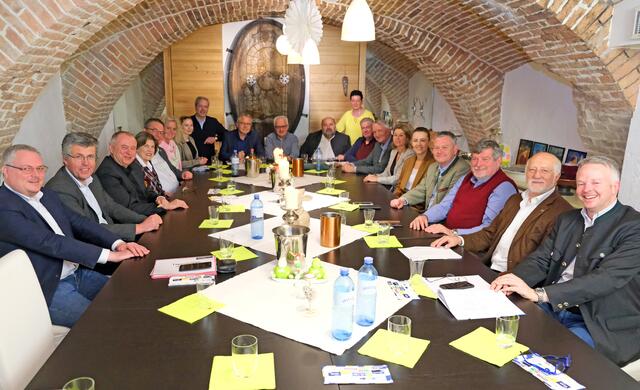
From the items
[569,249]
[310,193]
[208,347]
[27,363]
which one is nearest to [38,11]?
[310,193]

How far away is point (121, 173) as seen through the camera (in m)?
3.80

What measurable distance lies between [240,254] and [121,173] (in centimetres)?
171

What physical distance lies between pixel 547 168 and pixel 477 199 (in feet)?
2.33

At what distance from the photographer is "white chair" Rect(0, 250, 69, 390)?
1786mm

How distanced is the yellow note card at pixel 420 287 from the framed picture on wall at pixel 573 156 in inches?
152

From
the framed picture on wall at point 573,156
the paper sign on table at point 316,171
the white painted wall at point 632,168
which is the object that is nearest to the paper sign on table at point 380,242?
the white painted wall at point 632,168

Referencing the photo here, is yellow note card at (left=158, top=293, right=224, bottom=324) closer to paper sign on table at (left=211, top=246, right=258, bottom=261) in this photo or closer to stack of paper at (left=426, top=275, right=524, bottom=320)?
paper sign on table at (left=211, top=246, right=258, bottom=261)

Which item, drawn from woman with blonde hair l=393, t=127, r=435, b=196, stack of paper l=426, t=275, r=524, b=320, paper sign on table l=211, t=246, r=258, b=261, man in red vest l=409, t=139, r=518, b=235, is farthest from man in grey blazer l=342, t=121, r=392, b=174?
stack of paper l=426, t=275, r=524, b=320

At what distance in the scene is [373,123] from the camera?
19.3 feet

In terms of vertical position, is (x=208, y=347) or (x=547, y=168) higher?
(x=547, y=168)

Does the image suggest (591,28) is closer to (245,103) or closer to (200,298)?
(200,298)

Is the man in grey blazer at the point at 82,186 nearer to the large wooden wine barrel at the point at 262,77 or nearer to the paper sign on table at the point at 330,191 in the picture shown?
the paper sign on table at the point at 330,191

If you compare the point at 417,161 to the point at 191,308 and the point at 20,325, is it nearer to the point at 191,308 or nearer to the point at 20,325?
the point at 191,308

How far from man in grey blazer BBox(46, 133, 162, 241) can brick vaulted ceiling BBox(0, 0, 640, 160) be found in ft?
Result: 3.58
